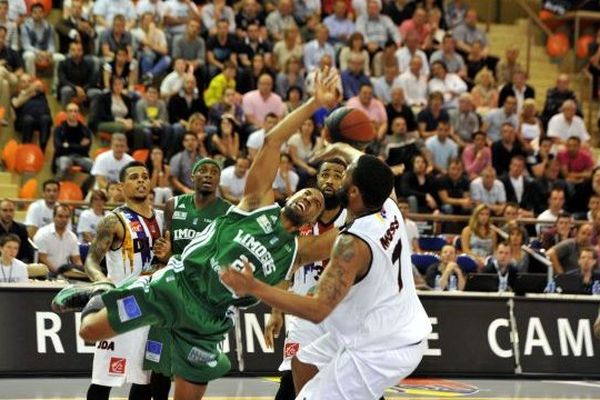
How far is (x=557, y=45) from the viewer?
29203mm

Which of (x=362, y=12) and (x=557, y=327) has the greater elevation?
(x=362, y=12)

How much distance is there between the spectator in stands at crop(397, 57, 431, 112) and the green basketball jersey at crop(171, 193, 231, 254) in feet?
45.4

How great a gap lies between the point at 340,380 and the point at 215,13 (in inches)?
668

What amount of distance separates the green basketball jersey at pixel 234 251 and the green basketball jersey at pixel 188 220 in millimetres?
1945

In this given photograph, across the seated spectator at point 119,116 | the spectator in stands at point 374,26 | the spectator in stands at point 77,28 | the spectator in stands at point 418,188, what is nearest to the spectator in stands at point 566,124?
the spectator in stands at point 374,26

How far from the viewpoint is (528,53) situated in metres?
28.3

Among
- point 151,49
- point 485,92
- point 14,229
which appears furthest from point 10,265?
point 485,92

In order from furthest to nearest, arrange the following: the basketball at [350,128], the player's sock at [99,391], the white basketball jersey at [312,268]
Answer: the white basketball jersey at [312,268] < the player's sock at [99,391] < the basketball at [350,128]

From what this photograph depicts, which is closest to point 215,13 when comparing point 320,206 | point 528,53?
point 528,53

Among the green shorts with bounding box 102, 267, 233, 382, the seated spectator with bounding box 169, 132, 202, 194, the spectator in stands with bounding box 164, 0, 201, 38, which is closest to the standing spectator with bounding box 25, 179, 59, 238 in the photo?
the seated spectator with bounding box 169, 132, 202, 194

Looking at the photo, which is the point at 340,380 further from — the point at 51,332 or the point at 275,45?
the point at 275,45

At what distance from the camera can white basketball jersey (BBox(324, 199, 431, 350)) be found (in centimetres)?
789

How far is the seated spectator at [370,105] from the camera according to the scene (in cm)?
2286

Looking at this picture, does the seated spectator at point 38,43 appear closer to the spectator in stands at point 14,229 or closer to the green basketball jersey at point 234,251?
the spectator in stands at point 14,229
